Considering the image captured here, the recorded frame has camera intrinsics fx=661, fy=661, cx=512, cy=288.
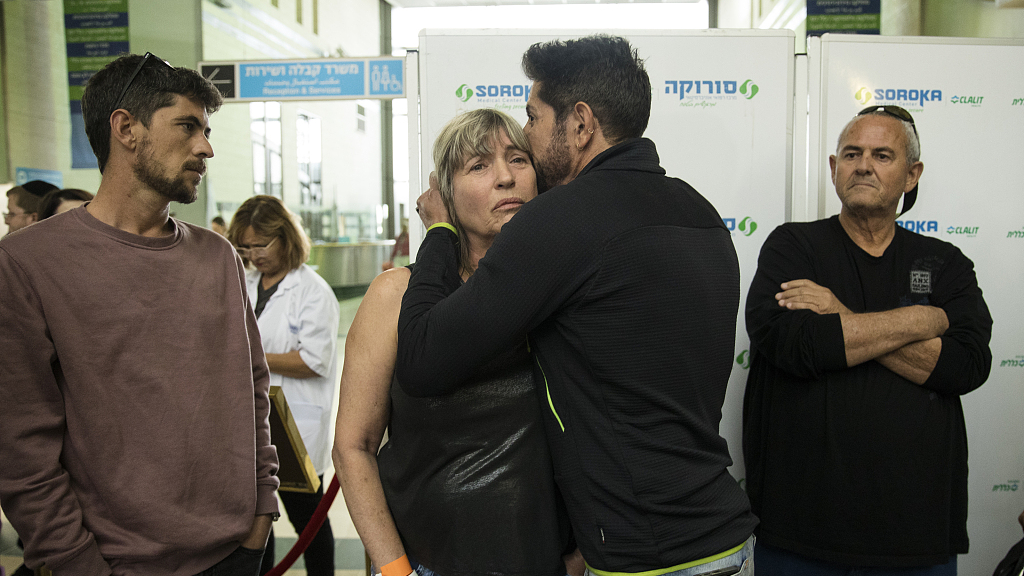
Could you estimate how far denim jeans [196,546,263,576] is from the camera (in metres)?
1.51

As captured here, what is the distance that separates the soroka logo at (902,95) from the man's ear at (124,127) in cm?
244

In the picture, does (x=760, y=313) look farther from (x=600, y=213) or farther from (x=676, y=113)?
(x=600, y=213)

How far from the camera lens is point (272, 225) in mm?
2969

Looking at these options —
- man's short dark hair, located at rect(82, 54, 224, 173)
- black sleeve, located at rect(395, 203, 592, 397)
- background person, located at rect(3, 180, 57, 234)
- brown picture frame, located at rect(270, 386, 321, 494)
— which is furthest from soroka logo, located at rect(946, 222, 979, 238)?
background person, located at rect(3, 180, 57, 234)


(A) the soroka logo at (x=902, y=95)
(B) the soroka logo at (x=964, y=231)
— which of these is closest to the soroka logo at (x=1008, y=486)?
(B) the soroka logo at (x=964, y=231)

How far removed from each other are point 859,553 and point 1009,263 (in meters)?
1.49

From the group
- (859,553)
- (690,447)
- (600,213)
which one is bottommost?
(859,553)

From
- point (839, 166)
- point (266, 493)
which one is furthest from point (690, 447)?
point (839, 166)

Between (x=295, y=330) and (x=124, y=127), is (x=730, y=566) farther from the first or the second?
(x=295, y=330)

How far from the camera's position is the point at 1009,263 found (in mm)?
2609

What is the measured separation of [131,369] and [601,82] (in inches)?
44.6

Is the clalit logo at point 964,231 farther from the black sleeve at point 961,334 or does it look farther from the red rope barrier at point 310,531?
the red rope barrier at point 310,531

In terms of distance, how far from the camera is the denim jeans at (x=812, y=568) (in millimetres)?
1886

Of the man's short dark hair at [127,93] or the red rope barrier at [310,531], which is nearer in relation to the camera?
the man's short dark hair at [127,93]
